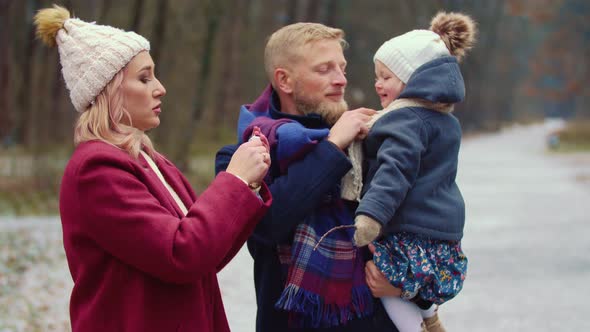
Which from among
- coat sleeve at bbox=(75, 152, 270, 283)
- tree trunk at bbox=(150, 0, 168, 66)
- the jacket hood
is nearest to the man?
the jacket hood

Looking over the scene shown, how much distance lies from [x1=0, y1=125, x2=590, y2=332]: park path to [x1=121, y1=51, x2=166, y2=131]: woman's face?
157 inches

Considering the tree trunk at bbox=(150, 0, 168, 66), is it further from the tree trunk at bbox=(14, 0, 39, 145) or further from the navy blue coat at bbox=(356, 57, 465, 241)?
the navy blue coat at bbox=(356, 57, 465, 241)

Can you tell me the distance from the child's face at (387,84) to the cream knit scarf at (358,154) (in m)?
0.09

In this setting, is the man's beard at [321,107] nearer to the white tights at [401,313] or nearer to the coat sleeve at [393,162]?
the coat sleeve at [393,162]

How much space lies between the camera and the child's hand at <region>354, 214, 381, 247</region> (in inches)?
104

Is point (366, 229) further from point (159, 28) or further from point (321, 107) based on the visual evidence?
point (159, 28)

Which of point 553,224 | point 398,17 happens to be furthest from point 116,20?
point 398,17

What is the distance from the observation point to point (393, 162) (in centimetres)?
269

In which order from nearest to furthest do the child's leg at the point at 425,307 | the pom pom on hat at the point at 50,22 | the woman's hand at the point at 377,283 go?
the pom pom on hat at the point at 50,22
the woman's hand at the point at 377,283
the child's leg at the point at 425,307

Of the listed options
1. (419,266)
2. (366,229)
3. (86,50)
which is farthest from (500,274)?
(86,50)

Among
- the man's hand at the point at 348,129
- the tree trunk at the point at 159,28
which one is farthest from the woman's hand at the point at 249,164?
the tree trunk at the point at 159,28

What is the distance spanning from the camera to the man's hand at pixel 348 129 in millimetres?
2838

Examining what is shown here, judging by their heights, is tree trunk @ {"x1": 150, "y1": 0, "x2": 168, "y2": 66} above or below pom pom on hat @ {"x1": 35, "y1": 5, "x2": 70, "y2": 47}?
below

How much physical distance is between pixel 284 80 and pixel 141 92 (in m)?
0.63
